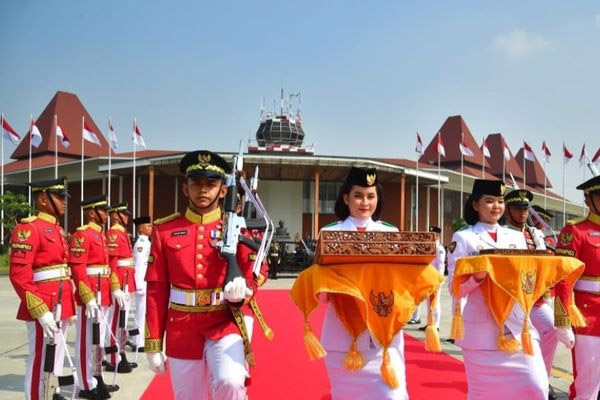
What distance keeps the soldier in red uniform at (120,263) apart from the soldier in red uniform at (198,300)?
3334 millimetres

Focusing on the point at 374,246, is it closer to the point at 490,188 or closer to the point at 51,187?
the point at 490,188

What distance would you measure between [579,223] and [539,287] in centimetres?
136

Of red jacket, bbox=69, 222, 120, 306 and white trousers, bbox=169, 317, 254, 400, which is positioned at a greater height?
red jacket, bbox=69, 222, 120, 306

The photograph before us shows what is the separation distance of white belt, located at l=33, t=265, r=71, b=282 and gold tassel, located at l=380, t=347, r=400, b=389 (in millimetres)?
3215

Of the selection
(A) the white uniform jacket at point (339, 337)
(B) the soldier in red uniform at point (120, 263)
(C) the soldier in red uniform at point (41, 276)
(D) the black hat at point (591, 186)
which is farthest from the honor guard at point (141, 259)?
(D) the black hat at point (591, 186)

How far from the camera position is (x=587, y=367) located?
4488mm

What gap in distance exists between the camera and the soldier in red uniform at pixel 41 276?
4.64m

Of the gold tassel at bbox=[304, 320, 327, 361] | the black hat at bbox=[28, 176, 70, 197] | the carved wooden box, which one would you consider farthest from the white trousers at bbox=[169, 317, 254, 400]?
the black hat at bbox=[28, 176, 70, 197]

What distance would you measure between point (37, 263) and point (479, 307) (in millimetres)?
3771

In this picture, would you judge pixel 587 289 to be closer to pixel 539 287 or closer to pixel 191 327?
pixel 539 287

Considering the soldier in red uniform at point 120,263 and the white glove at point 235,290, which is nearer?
the white glove at point 235,290

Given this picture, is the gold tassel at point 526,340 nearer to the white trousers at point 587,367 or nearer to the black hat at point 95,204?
the white trousers at point 587,367

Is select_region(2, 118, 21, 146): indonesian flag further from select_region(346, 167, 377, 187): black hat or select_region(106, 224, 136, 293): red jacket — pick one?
select_region(346, 167, 377, 187): black hat

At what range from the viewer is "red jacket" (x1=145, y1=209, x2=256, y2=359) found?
11.6 feet
